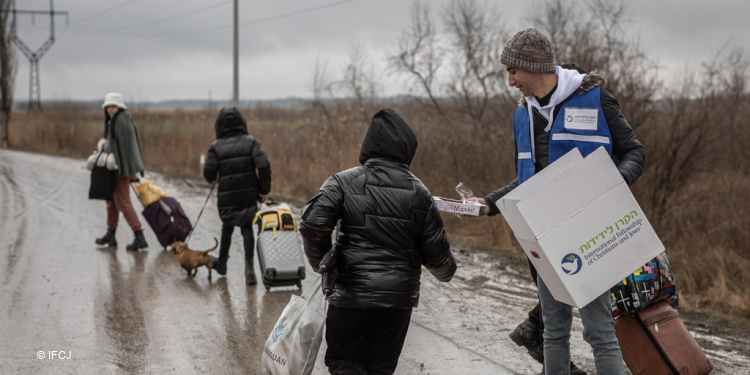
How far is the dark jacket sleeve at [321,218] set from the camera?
4.11 metres

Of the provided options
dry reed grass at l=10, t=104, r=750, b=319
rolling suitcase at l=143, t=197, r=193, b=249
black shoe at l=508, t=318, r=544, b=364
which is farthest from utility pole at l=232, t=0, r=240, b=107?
black shoe at l=508, t=318, r=544, b=364

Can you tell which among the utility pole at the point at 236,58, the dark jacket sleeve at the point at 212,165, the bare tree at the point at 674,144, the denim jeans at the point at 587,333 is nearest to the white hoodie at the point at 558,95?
the denim jeans at the point at 587,333

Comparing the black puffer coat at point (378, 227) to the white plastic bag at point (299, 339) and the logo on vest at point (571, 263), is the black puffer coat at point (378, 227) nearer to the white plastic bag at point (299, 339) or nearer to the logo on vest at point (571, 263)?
the white plastic bag at point (299, 339)

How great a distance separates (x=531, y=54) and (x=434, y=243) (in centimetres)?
116

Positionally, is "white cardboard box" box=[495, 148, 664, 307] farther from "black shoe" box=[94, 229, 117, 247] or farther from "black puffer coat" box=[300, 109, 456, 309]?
"black shoe" box=[94, 229, 117, 247]

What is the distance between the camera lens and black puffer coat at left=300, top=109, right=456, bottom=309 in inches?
162

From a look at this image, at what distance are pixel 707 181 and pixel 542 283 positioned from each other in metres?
15.3

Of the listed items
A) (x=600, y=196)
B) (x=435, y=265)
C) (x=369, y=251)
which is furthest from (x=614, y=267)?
(x=369, y=251)

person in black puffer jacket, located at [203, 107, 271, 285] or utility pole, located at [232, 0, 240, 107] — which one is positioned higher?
utility pole, located at [232, 0, 240, 107]

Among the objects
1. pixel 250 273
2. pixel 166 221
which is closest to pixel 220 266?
pixel 250 273

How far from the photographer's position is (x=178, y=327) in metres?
6.99

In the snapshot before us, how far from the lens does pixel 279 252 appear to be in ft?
25.9

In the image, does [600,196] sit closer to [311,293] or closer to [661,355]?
[661,355]

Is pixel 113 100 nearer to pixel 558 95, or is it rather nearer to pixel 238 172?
pixel 238 172
